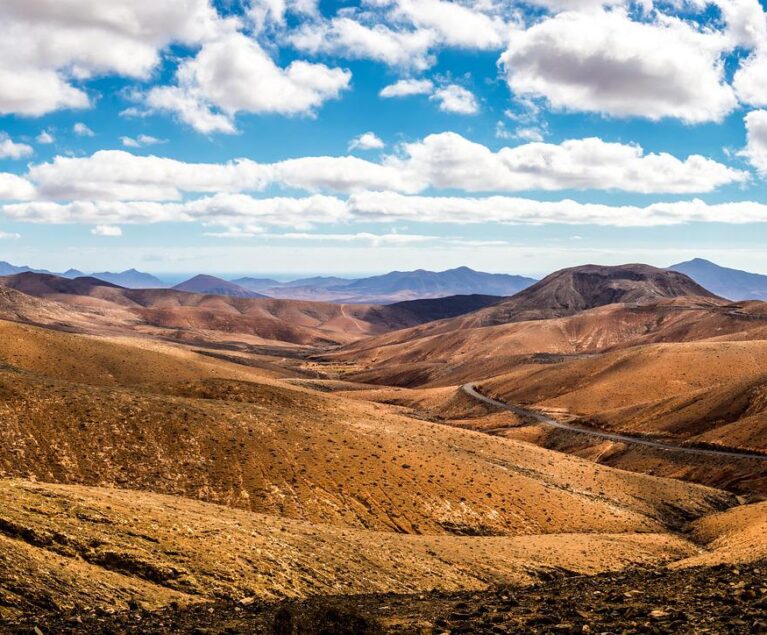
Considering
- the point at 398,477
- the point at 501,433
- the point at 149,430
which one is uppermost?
the point at 149,430

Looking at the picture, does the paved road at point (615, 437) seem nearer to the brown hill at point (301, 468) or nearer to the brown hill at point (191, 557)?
the brown hill at point (301, 468)

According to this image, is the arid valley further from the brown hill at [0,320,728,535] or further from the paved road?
the paved road

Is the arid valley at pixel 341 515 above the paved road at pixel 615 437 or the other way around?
above

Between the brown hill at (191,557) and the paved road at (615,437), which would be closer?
the brown hill at (191,557)

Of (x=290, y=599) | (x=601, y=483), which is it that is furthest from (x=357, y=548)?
(x=601, y=483)

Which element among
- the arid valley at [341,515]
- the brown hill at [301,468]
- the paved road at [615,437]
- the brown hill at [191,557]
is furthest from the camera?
the paved road at [615,437]

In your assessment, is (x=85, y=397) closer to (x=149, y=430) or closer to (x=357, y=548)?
(x=149, y=430)

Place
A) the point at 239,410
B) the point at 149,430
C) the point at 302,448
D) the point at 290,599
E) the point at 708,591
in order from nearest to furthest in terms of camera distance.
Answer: the point at 708,591 < the point at 290,599 < the point at 149,430 < the point at 302,448 < the point at 239,410

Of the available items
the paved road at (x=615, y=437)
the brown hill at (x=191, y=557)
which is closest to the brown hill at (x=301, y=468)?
the brown hill at (x=191, y=557)

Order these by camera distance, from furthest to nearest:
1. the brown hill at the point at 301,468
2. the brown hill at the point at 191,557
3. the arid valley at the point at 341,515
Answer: the brown hill at the point at 301,468
the brown hill at the point at 191,557
the arid valley at the point at 341,515

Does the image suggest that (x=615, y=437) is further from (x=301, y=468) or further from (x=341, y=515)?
(x=341, y=515)

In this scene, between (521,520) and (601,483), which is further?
(601,483)
